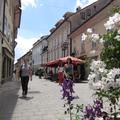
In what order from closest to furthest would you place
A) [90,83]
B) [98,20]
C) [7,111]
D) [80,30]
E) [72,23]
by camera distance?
1. [90,83]
2. [7,111]
3. [98,20]
4. [80,30]
5. [72,23]

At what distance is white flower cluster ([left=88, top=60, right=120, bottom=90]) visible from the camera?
404cm

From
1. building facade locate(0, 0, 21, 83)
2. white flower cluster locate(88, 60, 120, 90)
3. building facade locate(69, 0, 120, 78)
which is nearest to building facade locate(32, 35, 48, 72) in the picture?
building facade locate(0, 0, 21, 83)

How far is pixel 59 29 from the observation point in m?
53.8

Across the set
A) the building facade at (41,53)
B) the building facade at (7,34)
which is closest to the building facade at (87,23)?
the building facade at (7,34)

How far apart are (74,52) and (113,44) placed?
127 ft

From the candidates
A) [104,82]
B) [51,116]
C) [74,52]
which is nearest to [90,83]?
[104,82]

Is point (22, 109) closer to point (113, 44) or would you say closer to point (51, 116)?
point (51, 116)

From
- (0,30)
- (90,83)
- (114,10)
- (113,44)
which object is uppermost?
(0,30)

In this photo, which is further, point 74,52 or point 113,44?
point 74,52

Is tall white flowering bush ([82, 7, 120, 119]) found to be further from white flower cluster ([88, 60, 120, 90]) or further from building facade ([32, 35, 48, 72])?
building facade ([32, 35, 48, 72])

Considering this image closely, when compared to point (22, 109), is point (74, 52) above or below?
above

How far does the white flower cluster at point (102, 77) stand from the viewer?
13.3 feet

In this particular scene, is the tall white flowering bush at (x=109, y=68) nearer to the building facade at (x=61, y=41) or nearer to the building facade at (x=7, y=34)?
the building facade at (x=7, y=34)

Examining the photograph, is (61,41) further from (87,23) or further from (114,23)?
(114,23)
